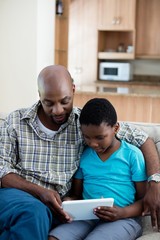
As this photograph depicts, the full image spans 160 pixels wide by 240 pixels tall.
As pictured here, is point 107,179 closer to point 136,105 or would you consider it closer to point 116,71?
point 136,105

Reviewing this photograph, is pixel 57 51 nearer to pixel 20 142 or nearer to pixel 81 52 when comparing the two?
pixel 81 52

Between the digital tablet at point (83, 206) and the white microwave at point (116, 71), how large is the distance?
481 centimetres

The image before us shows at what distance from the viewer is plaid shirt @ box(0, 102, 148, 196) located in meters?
1.75

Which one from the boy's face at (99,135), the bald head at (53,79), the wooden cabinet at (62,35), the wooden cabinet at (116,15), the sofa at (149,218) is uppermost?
the wooden cabinet at (116,15)

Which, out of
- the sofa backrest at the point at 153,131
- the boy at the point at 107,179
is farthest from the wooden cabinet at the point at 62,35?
the boy at the point at 107,179

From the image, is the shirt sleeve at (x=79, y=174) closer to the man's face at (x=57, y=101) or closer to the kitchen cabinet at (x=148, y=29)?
the man's face at (x=57, y=101)

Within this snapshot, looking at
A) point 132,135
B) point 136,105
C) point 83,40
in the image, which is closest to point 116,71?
point 83,40

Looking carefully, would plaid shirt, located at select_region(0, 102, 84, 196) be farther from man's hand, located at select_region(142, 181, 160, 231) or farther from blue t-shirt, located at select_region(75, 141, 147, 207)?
man's hand, located at select_region(142, 181, 160, 231)

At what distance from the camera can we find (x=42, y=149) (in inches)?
70.0

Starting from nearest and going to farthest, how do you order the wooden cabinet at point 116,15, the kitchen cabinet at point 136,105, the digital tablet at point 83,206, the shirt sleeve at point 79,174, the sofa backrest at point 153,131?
A: 1. the digital tablet at point 83,206
2. the shirt sleeve at point 79,174
3. the sofa backrest at point 153,131
4. the kitchen cabinet at point 136,105
5. the wooden cabinet at point 116,15

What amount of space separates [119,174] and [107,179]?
6cm

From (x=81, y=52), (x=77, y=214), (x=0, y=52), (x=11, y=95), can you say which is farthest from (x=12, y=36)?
(x=77, y=214)

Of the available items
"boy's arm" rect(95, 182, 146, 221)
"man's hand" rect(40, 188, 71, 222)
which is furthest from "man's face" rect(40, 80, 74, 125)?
"boy's arm" rect(95, 182, 146, 221)

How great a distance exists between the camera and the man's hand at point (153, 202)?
157cm
